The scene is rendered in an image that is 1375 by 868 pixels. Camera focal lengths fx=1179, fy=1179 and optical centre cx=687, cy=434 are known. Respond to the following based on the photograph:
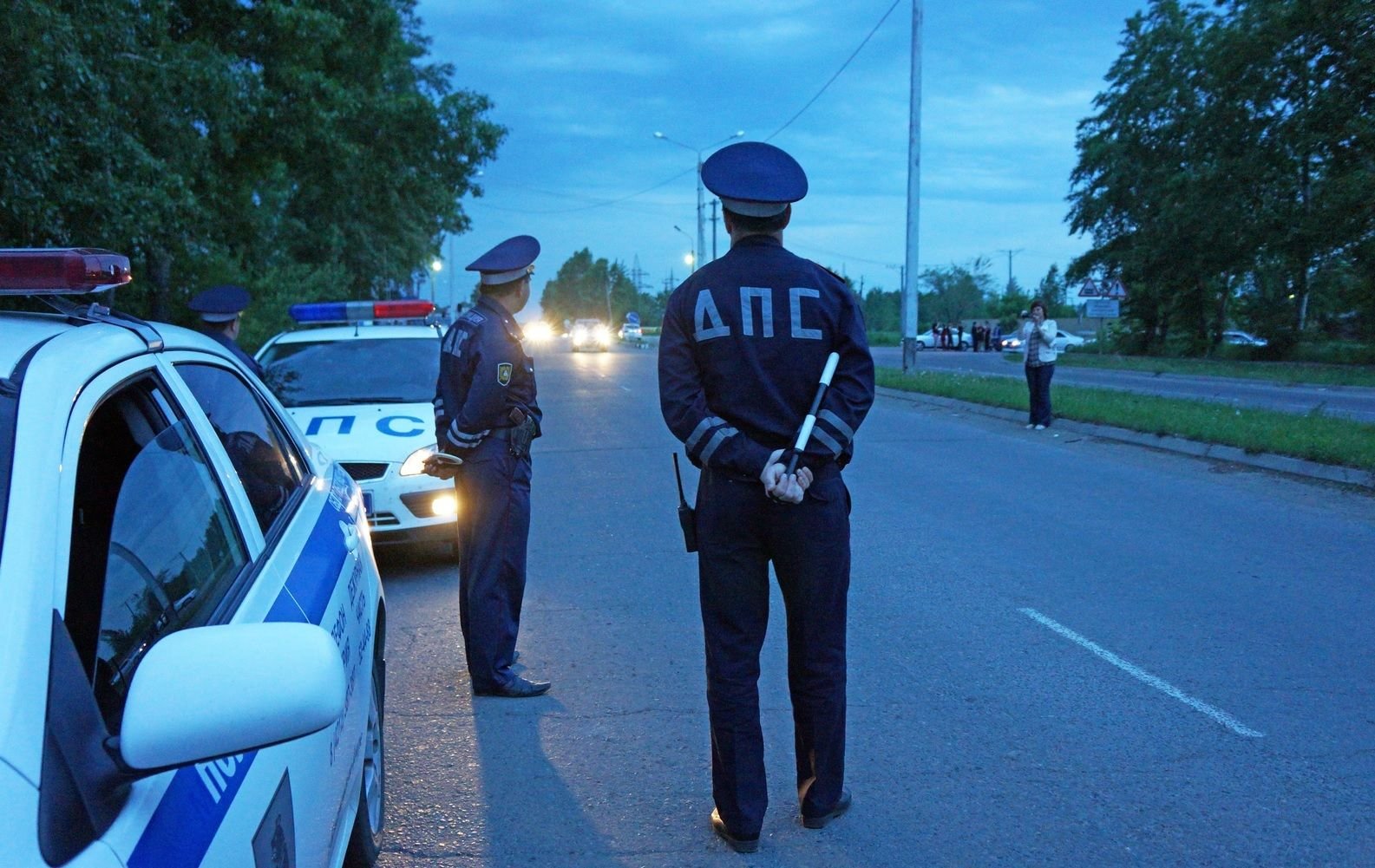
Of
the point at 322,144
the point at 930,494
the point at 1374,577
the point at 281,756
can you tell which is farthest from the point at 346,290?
the point at 281,756

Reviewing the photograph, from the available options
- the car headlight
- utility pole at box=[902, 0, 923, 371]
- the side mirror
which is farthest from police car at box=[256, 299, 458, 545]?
utility pole at box=[902, 0, 923, 371]

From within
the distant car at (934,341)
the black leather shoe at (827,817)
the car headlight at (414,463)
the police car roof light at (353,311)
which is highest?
the police car roof light at (353,311)

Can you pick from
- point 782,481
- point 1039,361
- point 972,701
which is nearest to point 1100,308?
point 1039,361

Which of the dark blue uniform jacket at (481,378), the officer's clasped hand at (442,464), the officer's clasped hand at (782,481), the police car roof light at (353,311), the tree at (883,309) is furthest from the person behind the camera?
the tree at (883,309)

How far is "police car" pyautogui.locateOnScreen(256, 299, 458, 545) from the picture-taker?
7582 millimetres

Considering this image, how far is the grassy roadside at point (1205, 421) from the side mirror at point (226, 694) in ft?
35.6

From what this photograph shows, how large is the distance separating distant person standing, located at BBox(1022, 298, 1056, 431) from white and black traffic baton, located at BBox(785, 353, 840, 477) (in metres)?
12.5

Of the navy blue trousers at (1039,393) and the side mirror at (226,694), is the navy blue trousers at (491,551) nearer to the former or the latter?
the side mirror at (226,694)

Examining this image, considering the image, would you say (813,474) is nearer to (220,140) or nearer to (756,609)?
(756,609)

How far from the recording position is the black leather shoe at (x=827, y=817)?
385 cm

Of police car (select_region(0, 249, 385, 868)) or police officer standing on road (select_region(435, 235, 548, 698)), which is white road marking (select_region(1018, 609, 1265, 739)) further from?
police car (select_region(0, 249, 385, 868))

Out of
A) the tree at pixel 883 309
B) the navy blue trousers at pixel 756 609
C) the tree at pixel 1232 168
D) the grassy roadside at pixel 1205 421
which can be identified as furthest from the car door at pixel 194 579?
the tree at pixel 883 309

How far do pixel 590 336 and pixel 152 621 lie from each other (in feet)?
176

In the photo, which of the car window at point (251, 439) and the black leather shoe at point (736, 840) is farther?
the black leather shoe at point (736, 840)
